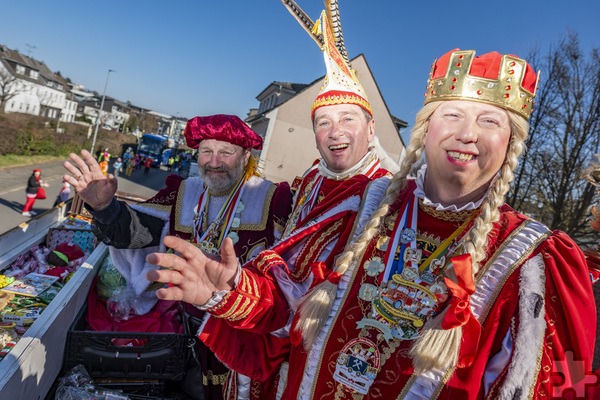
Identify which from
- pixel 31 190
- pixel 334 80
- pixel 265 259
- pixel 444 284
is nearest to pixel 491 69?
pixel 444 284

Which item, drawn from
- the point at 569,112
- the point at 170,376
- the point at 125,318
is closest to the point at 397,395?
the point at 170,376

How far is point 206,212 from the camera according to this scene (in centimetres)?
347

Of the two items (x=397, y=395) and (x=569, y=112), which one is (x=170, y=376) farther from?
(x=569, y=112)

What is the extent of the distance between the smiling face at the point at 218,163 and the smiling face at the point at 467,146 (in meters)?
2.03

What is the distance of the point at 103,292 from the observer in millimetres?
3721

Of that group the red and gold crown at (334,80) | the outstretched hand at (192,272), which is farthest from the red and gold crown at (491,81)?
the red and gold crown at (334,80)

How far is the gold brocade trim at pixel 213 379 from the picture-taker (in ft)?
9.27

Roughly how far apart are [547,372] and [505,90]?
965 millimetres

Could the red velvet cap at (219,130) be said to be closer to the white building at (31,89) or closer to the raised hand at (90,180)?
the raised hand at (90,180)

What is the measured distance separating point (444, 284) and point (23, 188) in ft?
60.7

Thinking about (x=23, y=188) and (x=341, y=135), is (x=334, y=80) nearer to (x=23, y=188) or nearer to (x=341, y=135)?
(x=341, y=135)

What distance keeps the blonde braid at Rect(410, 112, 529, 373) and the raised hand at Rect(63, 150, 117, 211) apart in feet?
6.89

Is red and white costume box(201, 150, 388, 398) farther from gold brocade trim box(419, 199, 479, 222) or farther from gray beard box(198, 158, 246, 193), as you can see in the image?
gray beard box(198, 158, 246, 193)

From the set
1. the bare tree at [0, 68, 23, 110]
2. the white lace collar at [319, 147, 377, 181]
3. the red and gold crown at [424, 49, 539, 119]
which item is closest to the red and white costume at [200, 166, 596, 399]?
the red and gold crown at [424, 49, 539, 119]
